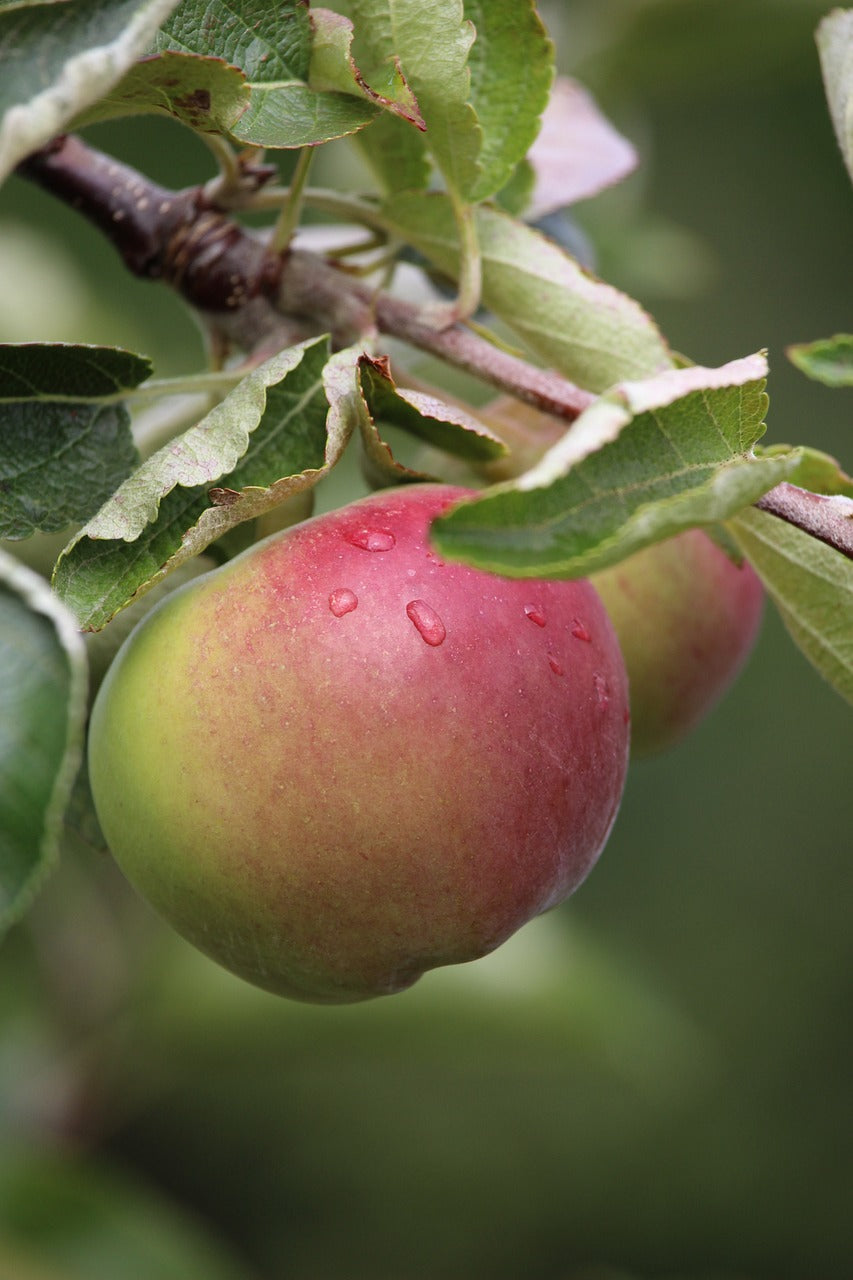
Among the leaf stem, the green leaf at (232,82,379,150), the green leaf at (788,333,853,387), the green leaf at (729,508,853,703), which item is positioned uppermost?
the green leaf at (232,82,379,150)

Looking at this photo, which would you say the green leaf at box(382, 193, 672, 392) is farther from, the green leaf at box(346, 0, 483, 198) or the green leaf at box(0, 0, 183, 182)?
the green leaf at box(0, 0, 183, 182)

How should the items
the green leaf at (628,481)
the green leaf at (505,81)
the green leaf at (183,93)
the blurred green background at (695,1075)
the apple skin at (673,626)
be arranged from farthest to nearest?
the blurred green background at (695,1075)
the apple skin at (673,626)
the green leaf at (505,81)
the green leaf at (183,93)
the green leaf at (628,481)

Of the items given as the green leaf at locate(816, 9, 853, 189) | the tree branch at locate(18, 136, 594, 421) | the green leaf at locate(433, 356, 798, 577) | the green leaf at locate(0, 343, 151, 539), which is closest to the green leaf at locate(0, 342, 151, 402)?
the green leaf at locate(0, 343, 151, 539)

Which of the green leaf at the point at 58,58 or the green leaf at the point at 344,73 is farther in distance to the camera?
the green leaf at the point at 344,73

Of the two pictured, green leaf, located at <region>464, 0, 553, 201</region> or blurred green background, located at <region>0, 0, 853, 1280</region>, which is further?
blurred green background, located at <region>0, 0, 853, 1280</region>

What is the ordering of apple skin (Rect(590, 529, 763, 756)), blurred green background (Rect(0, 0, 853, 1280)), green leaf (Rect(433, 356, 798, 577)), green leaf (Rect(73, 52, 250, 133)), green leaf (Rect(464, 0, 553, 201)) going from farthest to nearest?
1. blurred green background (Rect(0, 0, 853, 1280))
2. apple skin (Rect(590, 529, 763, 756))
3. green leaf (Rect(464, 0, 553, 201))
4. green leaf (Rect(73, 52, 250, 133))
5. green leaf (Rect(433, 356, 798, 577))

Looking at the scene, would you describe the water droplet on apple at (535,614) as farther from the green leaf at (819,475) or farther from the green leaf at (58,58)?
the green leaf at (58,58)

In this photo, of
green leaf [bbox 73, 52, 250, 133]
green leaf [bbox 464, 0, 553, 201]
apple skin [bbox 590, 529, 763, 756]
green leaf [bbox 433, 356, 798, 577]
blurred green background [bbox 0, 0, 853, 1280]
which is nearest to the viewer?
green leaf [bbox 433, 356, 798, 577]

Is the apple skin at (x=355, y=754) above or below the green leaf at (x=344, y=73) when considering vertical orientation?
below

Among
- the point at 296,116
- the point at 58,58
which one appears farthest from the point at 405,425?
the point at 58,58

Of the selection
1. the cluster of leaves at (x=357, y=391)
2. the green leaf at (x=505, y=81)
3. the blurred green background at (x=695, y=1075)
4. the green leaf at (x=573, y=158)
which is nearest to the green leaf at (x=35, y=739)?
the cluster of leaves at (x=357, y=391)
